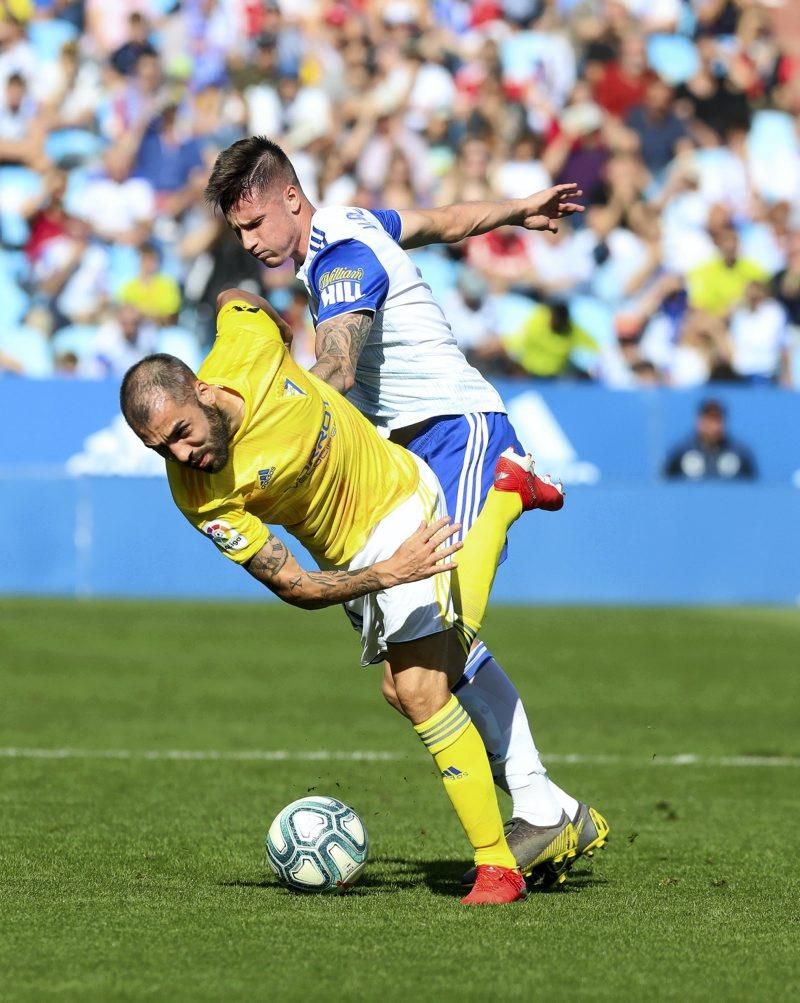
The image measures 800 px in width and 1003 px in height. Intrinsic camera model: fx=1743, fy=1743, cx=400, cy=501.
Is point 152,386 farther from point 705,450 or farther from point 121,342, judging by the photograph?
point 705,450

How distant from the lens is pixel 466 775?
5.41m

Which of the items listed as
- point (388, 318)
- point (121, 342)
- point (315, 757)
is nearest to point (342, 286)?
point (388, 318)

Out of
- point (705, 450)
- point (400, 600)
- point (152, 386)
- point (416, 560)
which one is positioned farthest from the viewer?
point (705, 450)

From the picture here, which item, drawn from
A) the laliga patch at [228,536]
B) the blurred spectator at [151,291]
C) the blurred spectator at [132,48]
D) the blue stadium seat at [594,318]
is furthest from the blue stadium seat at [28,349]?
the laliga patch at [228,536]

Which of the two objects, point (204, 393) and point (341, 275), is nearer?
point (204, 393)

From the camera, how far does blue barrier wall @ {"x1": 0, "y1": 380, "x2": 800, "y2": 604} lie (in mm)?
15336

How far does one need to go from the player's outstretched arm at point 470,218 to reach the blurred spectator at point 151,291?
10500 mm

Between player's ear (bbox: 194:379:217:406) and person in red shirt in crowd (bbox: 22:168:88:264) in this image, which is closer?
player's ear (bbox: 194:379:217:406)

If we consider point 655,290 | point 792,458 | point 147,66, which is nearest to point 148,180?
point 147,66

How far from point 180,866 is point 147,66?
13.2m

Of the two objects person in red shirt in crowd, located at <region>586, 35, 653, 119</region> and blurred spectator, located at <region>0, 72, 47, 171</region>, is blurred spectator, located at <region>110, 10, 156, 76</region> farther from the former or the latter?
person in red shirt in crowd, located at <region>586, 35, 653, 119</region>

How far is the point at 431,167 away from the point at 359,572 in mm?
13645

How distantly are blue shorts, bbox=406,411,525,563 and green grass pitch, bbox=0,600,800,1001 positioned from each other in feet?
4.19

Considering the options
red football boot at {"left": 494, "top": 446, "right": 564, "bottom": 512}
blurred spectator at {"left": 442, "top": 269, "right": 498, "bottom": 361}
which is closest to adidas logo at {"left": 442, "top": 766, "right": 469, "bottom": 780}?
red football boot at {"left": 494, "top": 446, "right": 564, "bottom": 512}
